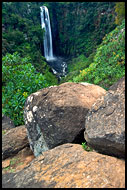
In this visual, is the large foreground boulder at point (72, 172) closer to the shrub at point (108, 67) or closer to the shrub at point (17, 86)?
the shrub at point (17, 86)

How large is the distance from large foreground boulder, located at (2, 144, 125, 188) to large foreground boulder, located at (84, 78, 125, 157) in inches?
7.2

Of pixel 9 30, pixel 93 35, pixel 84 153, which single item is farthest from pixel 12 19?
pixel 84 153

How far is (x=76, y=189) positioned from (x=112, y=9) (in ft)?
79.5

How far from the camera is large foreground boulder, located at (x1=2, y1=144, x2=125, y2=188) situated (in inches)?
98.6

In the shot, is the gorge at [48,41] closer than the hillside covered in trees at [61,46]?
No

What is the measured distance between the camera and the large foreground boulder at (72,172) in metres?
2.50

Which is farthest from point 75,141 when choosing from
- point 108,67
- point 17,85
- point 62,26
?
point 62,26

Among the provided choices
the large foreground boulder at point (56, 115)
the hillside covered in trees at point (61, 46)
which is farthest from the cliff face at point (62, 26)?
the large foreground boulder at point (56, 115)

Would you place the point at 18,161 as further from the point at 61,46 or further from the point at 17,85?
the point at 61,46

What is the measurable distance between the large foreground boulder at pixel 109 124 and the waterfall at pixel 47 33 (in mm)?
24683

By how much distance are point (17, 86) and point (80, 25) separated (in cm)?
2382

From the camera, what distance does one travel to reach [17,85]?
22.9ft

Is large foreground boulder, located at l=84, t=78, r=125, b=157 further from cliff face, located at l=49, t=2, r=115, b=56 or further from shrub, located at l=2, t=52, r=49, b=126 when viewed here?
cliff face, located at l=49, t=2, r=115, b=56

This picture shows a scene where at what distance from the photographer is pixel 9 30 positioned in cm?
1939
